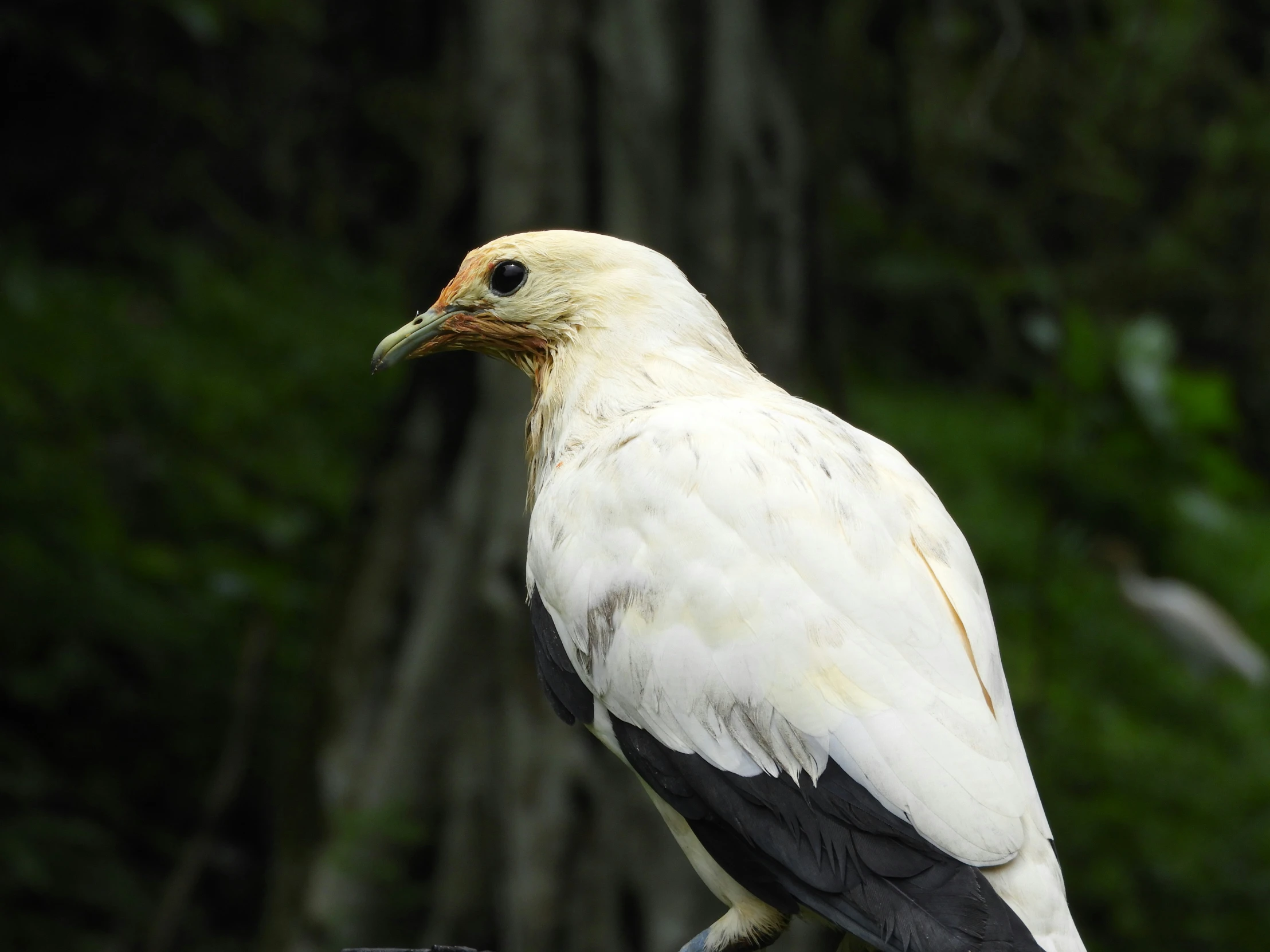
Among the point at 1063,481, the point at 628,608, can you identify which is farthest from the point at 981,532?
the point at 628,608

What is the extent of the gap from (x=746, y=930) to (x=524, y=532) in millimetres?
2108

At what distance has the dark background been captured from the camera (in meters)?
4.86

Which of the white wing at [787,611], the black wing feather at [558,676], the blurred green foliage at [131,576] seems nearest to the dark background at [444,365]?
the blurred green foliage at [131,576]

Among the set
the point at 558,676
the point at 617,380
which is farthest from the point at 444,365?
the point at 558,676

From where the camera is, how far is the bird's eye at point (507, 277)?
3.11m

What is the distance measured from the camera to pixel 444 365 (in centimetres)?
483

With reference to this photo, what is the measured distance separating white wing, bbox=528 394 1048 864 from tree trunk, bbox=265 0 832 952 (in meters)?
1.89

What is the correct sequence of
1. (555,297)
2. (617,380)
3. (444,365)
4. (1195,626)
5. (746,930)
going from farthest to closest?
(1195,626), (444,365), (555,297), (617,380), (746,930)

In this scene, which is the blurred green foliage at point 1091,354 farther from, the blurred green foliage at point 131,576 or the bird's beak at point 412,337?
the blurred green foliage at point 131,576

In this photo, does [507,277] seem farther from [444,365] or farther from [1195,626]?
[1195,626]

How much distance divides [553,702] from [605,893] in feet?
6.18

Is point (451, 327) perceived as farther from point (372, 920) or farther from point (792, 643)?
point (372, 920)

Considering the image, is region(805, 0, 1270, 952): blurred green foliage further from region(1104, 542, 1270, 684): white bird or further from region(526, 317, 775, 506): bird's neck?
region(526, 317, 775, 506): bird's neck

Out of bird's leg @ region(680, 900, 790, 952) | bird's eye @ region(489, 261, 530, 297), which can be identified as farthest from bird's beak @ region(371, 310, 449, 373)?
bird's leg @ region(680, 900, 790, 952)
